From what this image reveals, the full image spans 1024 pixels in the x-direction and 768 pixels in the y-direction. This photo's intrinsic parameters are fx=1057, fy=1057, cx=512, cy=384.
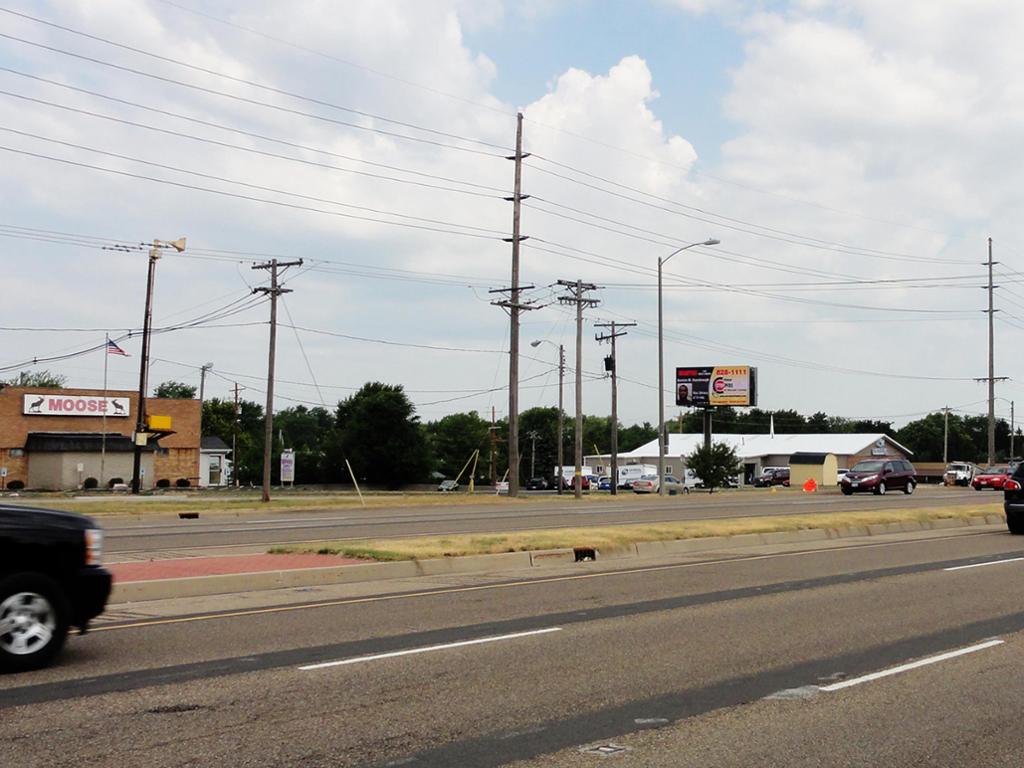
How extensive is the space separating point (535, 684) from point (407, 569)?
7.94 metres

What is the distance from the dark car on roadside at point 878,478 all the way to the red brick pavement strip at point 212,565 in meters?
37.3

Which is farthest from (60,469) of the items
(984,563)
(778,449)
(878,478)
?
(778,449)

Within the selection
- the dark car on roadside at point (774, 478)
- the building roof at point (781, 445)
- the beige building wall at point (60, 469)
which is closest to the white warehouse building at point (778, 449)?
the building roof at point (781, 445)

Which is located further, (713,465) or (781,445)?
(781,445)

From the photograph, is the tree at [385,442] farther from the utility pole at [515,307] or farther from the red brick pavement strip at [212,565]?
the red brick pavement strip at [212,565]

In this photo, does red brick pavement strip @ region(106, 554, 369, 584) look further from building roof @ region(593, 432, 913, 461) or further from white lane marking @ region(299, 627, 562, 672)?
building roof @ region(593, 432, 913, 461)

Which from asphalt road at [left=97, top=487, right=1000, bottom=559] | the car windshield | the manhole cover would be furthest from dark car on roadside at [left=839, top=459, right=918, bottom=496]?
the manhole cover

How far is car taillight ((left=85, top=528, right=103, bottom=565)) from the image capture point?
29.1 ft

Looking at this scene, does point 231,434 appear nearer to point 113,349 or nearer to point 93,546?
point 113,349

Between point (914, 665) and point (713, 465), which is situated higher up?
point (713, 465)

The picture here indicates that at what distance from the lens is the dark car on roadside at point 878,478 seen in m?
48.9

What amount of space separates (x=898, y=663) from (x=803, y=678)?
46.9 inches

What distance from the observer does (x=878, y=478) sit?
48.9 meters

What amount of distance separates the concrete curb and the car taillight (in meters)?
3.90
